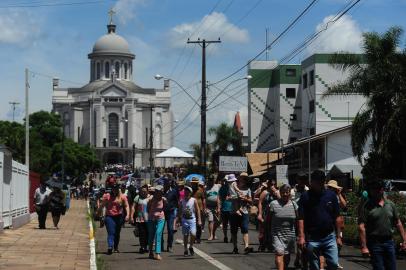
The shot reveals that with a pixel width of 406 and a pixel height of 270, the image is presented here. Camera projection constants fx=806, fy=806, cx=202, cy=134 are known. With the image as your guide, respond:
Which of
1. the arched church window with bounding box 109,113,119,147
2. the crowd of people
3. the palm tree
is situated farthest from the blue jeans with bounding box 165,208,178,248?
the arched church window with bounding box 109,113,119,147

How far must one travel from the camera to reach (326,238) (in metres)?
9.72

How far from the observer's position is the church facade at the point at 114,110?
5546 inches

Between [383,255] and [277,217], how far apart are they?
103 inches

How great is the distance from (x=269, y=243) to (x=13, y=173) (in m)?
13.0

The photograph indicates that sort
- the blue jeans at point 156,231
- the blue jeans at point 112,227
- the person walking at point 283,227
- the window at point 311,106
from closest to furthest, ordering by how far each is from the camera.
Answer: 1. the person walking at point 283,227
2. the blue jeans at point 156,231
3. the blue jeans at point 112,227
4. the window at point 311,106

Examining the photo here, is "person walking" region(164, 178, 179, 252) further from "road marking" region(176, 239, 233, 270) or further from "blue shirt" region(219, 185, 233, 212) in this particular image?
"blue shirt" region(219, 185, 233, 212)

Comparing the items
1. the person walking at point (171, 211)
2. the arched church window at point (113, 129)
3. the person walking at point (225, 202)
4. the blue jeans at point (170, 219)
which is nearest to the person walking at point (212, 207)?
the person walking at point (225, 202)

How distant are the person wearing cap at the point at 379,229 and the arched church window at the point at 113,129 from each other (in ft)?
437

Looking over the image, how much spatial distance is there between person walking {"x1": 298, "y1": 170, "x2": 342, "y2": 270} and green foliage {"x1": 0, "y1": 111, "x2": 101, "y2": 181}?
5726 cm

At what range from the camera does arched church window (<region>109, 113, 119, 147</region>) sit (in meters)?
142

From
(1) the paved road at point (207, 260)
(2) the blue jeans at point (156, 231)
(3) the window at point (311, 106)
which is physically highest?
(3) the window at point (311, 106)

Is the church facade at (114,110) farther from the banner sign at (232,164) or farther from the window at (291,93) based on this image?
the banner sign at (232,164)

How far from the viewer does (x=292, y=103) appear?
81.8 meters

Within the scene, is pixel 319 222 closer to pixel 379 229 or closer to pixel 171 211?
Answer: pixel 379 229
